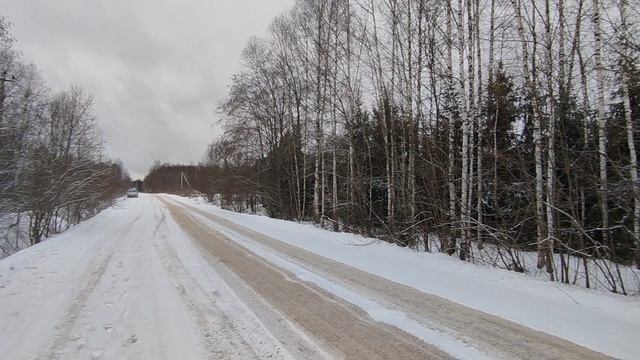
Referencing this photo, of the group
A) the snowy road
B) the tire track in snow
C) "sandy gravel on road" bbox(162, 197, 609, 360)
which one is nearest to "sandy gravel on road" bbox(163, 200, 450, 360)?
the snowy road

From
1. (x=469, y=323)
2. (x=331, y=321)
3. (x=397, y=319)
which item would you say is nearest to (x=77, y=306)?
(x=331, y=321)

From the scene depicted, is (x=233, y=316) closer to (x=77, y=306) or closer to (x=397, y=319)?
(x=397, y=319)

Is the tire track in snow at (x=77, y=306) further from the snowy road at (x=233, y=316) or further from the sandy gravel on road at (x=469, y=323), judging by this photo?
the sandy gravel on road at (x=469, y=323)

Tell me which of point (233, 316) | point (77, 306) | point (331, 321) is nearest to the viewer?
point (331, 321)

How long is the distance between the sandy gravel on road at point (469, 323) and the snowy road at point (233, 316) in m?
0.01

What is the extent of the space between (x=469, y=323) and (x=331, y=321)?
168 centimetres

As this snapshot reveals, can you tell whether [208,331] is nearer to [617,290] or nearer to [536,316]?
[536,316]

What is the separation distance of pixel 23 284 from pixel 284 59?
2203cm

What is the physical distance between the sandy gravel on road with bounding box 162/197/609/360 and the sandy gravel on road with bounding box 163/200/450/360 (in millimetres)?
640

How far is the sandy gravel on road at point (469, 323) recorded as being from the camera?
15.2 ft

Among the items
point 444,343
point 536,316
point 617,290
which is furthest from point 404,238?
point 444,343

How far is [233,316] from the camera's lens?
5582 millimetres

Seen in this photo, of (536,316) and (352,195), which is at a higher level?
(352,195)

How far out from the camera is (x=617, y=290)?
825 centimetres
